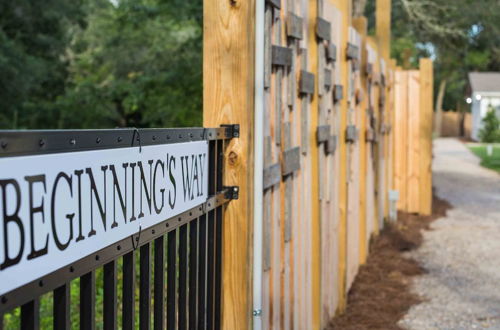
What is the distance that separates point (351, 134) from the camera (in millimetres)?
6523

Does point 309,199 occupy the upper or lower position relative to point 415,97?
lower

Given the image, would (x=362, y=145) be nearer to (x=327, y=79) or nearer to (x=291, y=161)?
(x=327, y=79)

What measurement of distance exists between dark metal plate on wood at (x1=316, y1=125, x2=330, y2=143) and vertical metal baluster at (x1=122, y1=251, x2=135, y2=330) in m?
2.84

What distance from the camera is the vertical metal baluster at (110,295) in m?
1.92

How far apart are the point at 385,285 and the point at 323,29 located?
9.72 feet

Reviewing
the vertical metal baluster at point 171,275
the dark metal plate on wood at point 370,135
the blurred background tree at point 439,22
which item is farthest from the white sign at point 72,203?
the blurred background tree at point 439,22

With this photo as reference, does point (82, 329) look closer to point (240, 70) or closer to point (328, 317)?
point (240, 70)

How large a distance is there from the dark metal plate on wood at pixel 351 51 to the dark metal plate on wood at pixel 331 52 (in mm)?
708

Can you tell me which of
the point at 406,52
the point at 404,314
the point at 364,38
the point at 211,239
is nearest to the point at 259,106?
the point at 211,239

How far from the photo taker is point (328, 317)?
5438 millimetres

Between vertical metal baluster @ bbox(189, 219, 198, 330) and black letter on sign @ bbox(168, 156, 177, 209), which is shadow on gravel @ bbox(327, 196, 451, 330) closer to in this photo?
vertical metal baluster @ bbox(189, 219, 198, 330)

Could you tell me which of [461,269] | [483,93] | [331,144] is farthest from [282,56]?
[483,93]

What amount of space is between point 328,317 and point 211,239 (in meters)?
2.69

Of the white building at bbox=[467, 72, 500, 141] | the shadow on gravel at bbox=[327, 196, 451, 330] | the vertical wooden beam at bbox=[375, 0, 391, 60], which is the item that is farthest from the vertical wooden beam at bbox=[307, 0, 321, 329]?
the white building at bbox=[467, 72, 500, 141]
